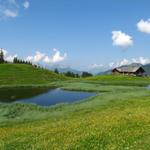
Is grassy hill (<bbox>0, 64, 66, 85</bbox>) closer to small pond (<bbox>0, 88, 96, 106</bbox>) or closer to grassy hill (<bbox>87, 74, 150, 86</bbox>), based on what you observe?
grassy hill (<bbox>87, 74, 150, 86</bbox>)

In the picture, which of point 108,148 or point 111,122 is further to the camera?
point 111,122

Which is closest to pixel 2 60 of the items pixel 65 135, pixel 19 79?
pixel 19 79

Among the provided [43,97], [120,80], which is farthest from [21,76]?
[43,97]

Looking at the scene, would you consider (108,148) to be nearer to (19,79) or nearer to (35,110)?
(35,110)

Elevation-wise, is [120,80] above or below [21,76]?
below

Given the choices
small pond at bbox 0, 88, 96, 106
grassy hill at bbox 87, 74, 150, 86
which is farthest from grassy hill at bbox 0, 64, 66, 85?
small pond at bbox 0, 88, 96, 106

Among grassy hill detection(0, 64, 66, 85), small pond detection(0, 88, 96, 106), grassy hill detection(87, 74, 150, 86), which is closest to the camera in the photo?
small pond detection(0, 88, 96, 106)

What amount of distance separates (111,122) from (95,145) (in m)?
8.53

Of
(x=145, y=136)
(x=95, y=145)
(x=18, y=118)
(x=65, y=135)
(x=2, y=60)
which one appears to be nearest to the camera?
(x=95, y=145)

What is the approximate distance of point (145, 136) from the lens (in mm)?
24188

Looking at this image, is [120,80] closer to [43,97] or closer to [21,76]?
[21,76]

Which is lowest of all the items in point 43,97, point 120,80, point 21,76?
point 43,97

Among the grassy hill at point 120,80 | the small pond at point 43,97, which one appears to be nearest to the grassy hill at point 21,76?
the grassy hill at point 120,80

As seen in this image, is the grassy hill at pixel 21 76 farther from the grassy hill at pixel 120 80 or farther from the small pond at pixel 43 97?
the small pond at pixel 43 97
